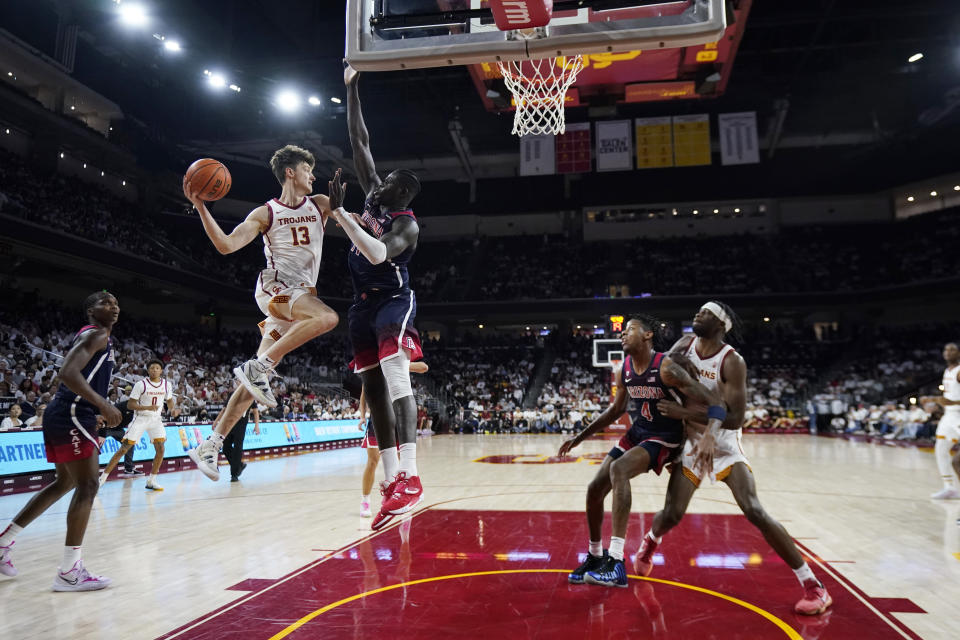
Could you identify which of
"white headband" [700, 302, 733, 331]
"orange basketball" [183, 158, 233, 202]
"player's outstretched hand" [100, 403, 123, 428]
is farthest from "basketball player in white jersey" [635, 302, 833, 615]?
"player's outstretched hand" [100, 403, 123, 428]

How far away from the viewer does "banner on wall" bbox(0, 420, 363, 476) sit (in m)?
9.44

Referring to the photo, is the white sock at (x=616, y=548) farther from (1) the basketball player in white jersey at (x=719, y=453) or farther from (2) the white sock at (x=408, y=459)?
(2) the white sock at (x=408, y=459)

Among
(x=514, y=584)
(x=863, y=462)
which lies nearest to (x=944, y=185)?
(x=863, y=462)

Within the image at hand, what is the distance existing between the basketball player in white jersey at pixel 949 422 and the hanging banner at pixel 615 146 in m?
13.6

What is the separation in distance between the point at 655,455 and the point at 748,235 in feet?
97.4

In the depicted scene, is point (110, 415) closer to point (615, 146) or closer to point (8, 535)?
point (8, 535)

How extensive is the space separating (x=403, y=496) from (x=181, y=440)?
1123cm

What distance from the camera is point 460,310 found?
30.4 metres

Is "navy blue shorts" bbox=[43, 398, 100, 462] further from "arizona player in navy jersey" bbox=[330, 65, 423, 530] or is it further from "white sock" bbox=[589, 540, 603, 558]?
"white sock" bbox=[589, 540, 603, 558]

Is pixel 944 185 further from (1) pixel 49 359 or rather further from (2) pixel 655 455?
(1) pixel 49 359

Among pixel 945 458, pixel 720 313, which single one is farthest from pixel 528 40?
pixel 945 458

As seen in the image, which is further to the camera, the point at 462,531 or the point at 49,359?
the point at 49,359

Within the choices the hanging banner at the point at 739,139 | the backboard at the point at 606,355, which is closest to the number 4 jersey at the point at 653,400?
the backboard at the point at 606,355

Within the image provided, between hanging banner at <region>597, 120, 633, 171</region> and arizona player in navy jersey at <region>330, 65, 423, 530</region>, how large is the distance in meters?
18.3
